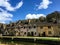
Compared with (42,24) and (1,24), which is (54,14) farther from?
(1,24)

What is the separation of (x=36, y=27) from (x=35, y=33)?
3.07 metres

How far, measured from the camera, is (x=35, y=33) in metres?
75.6

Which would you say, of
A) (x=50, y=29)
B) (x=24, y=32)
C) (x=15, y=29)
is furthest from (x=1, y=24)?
(x=50, y=29)

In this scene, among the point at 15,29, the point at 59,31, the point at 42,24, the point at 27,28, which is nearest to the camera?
the point at 59,31

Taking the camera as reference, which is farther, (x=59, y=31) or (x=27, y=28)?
(x=27, y=28)

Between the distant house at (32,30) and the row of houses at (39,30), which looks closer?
the row of houses at (39,30)

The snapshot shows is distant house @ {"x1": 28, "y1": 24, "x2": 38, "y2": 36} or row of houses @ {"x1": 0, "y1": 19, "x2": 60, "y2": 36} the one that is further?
distant house @ {"x1": 28, "y1": 24, "x2": 38, "y2": 36}

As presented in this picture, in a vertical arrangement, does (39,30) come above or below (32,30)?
below

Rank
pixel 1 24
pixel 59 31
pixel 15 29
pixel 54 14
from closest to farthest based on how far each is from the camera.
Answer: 1. pixel 59 31
2. pixel 15 29
3. pixel 54 14
4. pixel 1 24

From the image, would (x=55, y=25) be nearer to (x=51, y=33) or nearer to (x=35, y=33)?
(x=51, y=33)

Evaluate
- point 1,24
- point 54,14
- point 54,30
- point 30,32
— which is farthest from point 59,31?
point 1,24

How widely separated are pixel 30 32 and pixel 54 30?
13554mm

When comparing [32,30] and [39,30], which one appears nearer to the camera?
[39,30]

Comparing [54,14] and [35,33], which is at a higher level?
[54,14]
